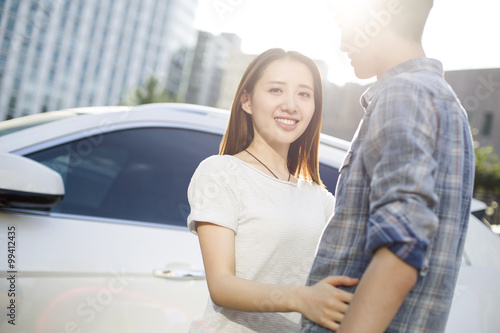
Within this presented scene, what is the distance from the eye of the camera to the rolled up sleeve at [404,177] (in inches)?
36.4

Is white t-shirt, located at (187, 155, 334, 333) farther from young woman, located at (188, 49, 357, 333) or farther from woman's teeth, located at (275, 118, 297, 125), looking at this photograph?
woman's teeth, located at (275, 118, 297, 125)

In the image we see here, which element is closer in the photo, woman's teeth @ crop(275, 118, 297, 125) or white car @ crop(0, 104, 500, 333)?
woman's teeth @ crop(275, 118, 297, 125)

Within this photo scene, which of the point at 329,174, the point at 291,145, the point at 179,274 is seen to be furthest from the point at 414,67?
the point at 179,274

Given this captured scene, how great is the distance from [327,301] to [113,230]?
127cm

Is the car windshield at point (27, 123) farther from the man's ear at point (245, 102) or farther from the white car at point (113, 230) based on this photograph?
the man's ear at point (245, 102)

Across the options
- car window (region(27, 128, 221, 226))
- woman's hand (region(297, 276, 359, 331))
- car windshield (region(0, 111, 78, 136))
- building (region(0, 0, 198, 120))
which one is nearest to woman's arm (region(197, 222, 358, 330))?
woman's hand (region(297, 276, 359, 331))

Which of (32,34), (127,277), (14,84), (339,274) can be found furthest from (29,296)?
(32,34)

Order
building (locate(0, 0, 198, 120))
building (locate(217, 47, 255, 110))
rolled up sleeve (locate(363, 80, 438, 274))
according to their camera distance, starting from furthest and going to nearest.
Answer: building (locate(217, 47, 255, 110)) < building (locate(0, 0, 198, 120)) < rolled up sleeve (locate(363, 80, 438, 274))

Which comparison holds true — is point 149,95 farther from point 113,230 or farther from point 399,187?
point 399,187

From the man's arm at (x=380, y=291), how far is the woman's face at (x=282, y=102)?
765 mm

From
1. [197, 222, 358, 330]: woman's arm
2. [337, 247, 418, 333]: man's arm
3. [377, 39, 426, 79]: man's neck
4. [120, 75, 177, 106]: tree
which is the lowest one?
[197, 222, 358, 330]: woman's arm

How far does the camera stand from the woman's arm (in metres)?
1.07

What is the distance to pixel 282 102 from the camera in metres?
1.63

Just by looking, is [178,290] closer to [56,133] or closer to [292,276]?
[292,276]
